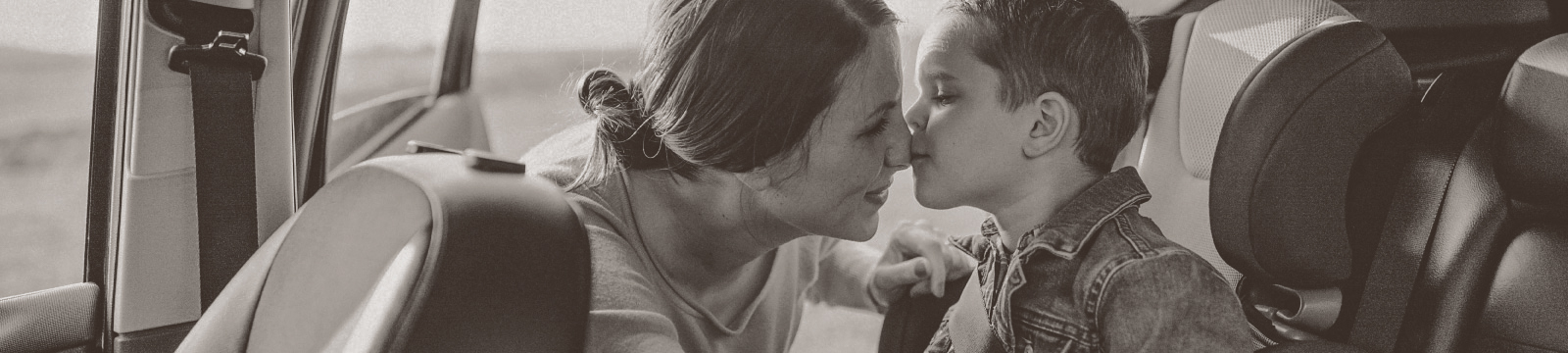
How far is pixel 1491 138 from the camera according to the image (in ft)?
3.69

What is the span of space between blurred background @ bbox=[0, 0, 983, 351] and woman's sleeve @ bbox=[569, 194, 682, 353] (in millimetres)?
250

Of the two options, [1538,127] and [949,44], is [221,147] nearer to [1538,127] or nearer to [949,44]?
[949,44]

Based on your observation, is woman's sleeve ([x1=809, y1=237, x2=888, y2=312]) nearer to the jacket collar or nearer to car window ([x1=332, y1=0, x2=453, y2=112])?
the jacket collar

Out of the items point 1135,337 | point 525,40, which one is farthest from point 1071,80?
point 525,40

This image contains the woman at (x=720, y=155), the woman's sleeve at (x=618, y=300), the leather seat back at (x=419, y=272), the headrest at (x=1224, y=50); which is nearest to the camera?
the leather seat back at (x=419, y=272)

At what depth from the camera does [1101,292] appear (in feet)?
3.58

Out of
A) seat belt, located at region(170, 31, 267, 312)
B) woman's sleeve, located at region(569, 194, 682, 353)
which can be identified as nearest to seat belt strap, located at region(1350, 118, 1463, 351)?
woman's sleeve, located at region(569, 194, 682, 353)

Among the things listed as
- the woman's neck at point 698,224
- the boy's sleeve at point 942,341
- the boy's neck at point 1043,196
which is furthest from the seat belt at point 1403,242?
the woman's neck at point 698,224

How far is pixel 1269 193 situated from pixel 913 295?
0.51m

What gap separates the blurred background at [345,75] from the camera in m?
1.43

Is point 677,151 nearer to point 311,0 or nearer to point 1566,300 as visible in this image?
point 311,0

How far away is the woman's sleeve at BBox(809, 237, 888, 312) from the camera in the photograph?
168 centimetres

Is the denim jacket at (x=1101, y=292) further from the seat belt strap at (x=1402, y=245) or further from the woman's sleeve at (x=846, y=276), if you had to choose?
the woman's sleeve at (x=846, y=276)

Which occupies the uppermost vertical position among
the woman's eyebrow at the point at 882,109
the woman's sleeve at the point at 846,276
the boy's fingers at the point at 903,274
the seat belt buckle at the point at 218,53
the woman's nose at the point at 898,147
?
the seat belt buckle at the point at 218,53
